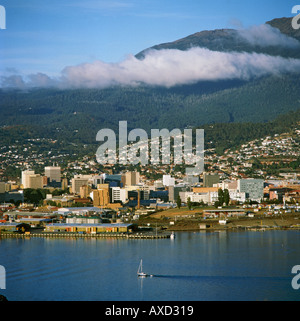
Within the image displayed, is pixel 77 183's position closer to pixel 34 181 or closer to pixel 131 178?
pixel 34 181

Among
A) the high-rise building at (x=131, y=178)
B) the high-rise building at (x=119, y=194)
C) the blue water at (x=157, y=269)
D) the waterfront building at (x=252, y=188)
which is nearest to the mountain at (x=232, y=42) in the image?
the high-rise building at (x=131, y=178)

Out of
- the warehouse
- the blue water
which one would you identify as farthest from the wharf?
the blue water

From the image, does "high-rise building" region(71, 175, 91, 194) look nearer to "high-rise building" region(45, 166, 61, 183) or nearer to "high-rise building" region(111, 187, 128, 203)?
"high-rise building" region(111, 187, 128, 203)

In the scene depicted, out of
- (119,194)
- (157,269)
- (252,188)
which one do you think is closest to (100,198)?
(119,194)

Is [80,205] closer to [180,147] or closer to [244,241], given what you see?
[244,241]

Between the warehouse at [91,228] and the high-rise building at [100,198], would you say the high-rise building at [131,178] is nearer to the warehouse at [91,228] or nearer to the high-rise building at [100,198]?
the high-rise building at [100,198]

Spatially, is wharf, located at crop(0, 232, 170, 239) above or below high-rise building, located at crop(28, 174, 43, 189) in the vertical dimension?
below
